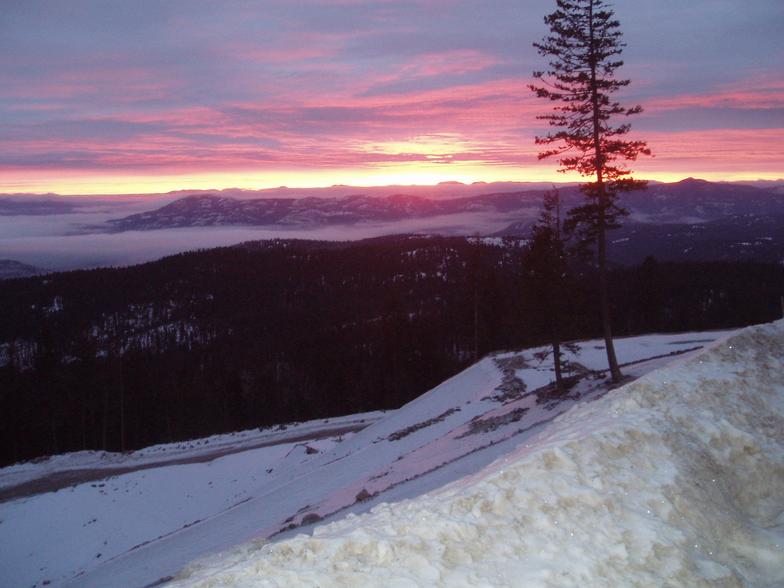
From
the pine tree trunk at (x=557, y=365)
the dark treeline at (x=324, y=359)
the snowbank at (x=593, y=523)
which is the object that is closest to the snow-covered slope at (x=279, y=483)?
the pine tree trunk at (x=557, y=365)

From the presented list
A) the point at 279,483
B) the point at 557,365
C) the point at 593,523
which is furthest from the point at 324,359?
the point at 593,523

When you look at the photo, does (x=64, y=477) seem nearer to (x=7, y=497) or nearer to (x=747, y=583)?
(x=7, y=497)

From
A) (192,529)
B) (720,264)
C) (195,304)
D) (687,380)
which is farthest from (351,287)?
(687,380)

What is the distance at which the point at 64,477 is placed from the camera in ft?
108

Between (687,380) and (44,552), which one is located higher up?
(687,380)

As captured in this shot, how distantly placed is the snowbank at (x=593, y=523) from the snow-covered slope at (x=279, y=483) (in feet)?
23.4

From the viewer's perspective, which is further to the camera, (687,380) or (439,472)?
(439,472)

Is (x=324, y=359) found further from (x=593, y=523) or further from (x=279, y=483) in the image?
(x=593, y=523)

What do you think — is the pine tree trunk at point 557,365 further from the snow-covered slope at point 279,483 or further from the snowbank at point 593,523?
the snowbank at point 593,523

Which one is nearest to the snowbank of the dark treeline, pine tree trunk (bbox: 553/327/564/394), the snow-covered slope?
the snow-covered slope

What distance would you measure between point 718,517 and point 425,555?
12.2 ft

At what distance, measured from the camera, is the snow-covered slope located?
17828 mm

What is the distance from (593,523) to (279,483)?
22.1m

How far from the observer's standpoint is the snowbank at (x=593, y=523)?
5660 millimetres
